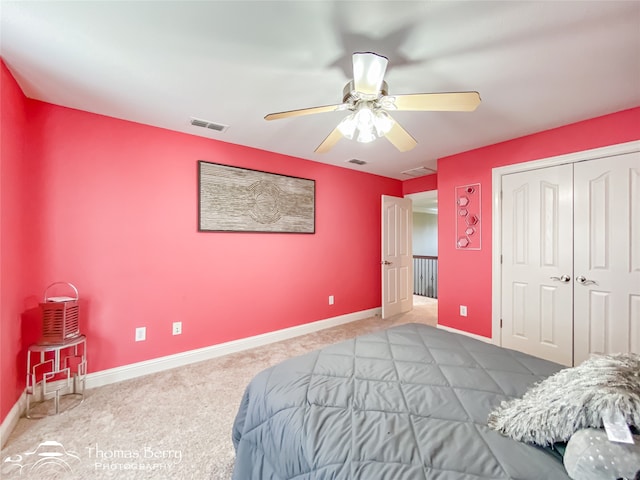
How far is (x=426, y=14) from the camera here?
1321 mm

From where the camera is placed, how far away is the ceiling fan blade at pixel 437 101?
4.53 ft

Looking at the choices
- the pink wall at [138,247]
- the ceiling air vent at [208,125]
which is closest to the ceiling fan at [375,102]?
the ceiling air vent at [208,125]

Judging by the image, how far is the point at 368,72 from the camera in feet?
4.40

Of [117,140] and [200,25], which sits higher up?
[200,25]

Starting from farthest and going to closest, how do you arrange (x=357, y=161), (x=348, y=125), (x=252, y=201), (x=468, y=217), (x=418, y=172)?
(x=418, y=172)
(x=357, y=161)
(x=468, y=217)
(x=252, y=201)
(x=348, y=125)

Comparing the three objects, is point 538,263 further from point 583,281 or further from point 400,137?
point 400,137

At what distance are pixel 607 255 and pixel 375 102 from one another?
8.39ft

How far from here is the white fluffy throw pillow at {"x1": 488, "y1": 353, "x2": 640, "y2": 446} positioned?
774mm

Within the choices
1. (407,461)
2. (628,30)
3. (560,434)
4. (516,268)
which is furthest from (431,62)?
(516,268)

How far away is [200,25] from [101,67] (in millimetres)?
850

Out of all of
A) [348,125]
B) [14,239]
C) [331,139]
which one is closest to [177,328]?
[14,239]

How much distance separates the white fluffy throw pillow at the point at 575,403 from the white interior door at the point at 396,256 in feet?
10.6

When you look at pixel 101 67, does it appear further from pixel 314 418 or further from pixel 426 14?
pixel 314 418

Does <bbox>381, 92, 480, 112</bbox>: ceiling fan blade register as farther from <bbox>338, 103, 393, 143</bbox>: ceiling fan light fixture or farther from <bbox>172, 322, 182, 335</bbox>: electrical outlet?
<bbox>172, 322, 182, 335</bbox>: electrical outlet
